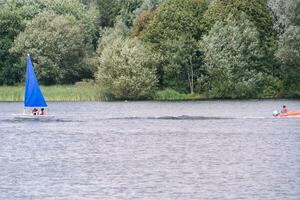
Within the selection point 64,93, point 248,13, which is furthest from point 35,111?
point 248,13

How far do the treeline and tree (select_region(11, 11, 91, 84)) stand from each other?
0.14m

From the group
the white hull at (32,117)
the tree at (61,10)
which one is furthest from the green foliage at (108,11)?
the white hull at (32,117)

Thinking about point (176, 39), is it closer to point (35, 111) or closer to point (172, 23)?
point (172, 23)

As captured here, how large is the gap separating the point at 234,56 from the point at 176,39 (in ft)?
30.4

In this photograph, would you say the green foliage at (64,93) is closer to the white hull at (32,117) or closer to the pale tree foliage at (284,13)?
the pale tree foliage at (284,13)

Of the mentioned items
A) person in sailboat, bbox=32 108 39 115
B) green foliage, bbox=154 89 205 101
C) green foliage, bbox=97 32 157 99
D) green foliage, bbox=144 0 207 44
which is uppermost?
green foliage, bbox=144 0 207 44

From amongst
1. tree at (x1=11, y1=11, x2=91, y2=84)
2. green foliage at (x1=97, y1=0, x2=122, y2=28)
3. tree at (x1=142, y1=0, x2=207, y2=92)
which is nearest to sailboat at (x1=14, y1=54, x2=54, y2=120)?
tree at (x1=142, y1=0, x2=207, y2=92)

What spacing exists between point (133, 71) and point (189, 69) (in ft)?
30.7

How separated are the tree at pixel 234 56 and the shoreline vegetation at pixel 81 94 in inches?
146

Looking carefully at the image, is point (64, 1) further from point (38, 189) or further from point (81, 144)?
point (38, 189)

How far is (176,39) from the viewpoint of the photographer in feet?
428

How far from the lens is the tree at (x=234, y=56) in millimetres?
125188

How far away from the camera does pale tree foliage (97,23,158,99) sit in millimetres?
124812

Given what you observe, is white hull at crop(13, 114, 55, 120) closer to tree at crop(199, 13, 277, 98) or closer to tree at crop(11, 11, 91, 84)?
tree at crop(199, 13, 277, 98)
